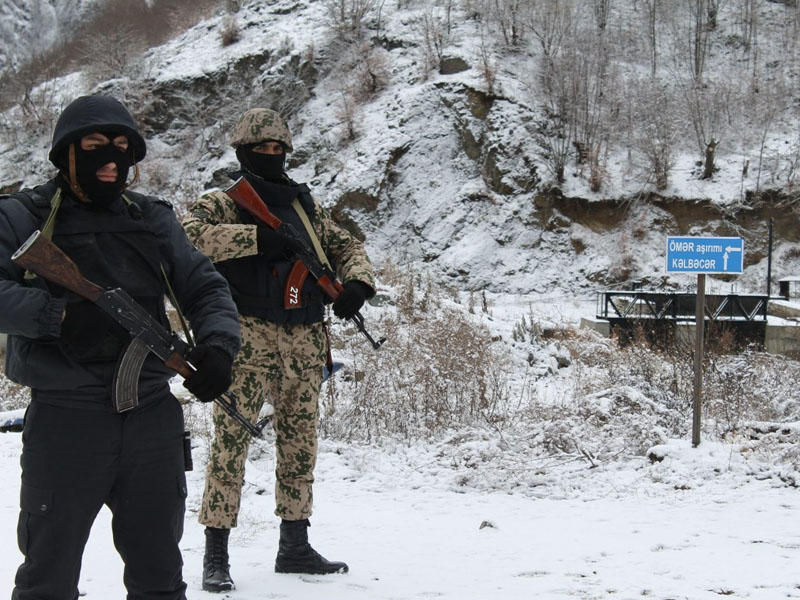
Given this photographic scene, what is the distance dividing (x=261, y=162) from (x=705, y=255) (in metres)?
3.61

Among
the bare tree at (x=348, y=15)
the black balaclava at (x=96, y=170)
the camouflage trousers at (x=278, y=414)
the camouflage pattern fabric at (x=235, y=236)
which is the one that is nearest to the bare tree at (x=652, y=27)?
the bare tree at (x=348, y=15)

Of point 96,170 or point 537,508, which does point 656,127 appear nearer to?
point 537,508

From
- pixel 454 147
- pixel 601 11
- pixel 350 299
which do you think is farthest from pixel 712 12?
pixel 350 299

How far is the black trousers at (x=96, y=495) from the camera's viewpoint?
1934mm

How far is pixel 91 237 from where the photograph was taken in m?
2.07

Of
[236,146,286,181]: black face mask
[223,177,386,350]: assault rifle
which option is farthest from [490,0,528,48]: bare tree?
[223,177,386,350]: assault rifle

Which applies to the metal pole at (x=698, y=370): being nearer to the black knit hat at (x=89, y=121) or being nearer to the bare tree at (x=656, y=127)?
the black knit hat at (x=89, y=121)

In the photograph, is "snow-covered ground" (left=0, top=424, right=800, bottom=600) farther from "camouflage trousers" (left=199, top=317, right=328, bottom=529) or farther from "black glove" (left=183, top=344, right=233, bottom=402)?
"black glove" (left=183, top=344, right=233, bottom=402)

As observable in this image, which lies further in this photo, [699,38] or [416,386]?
[699,38]

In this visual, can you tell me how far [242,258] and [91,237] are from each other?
47.0 inches

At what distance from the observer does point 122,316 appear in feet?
6.61

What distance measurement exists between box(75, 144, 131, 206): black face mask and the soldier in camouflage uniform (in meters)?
0.92

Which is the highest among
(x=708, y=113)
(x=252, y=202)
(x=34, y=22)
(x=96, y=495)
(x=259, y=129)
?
(x=34, y=22)

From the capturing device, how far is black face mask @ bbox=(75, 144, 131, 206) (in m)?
2.08
